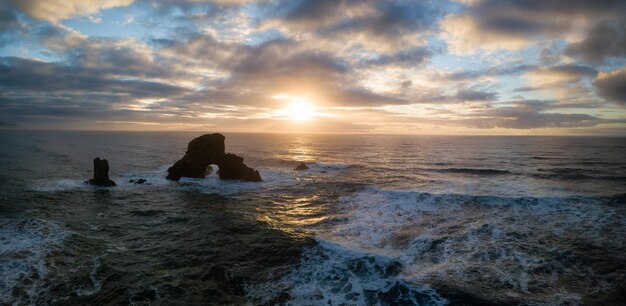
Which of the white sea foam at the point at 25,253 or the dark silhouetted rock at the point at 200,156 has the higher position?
the dark silhouetted rock at the point at 200,156

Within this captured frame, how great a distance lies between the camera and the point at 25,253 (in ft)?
55.1

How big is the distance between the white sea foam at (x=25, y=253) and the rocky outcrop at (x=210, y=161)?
2003 cm

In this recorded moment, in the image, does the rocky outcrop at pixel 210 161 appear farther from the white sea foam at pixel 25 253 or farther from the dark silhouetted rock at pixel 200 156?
the white sea foam at pixel 25 253

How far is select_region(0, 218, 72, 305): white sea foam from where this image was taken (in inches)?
522

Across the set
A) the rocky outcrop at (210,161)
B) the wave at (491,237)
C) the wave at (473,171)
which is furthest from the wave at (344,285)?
the wave at (473,171)

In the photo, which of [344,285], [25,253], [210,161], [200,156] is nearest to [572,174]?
[344,285]

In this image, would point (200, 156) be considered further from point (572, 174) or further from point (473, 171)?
point (572, 174)

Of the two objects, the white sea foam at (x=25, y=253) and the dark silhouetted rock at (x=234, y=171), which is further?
the dark silhouetted rock at (x=234, y=171)

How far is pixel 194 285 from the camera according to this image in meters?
14.1

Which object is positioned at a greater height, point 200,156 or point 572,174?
point 200,156

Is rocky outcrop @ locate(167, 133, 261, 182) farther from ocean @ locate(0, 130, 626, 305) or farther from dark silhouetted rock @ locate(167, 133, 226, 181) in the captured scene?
ocean @ locate(0, 130, 626, 305)

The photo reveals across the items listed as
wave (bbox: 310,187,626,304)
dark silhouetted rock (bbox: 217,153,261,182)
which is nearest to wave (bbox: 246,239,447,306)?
wave (bbox: 310,187,626,304)

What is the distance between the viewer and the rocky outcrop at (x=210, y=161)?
41.8 m

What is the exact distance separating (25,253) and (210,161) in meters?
26.0
